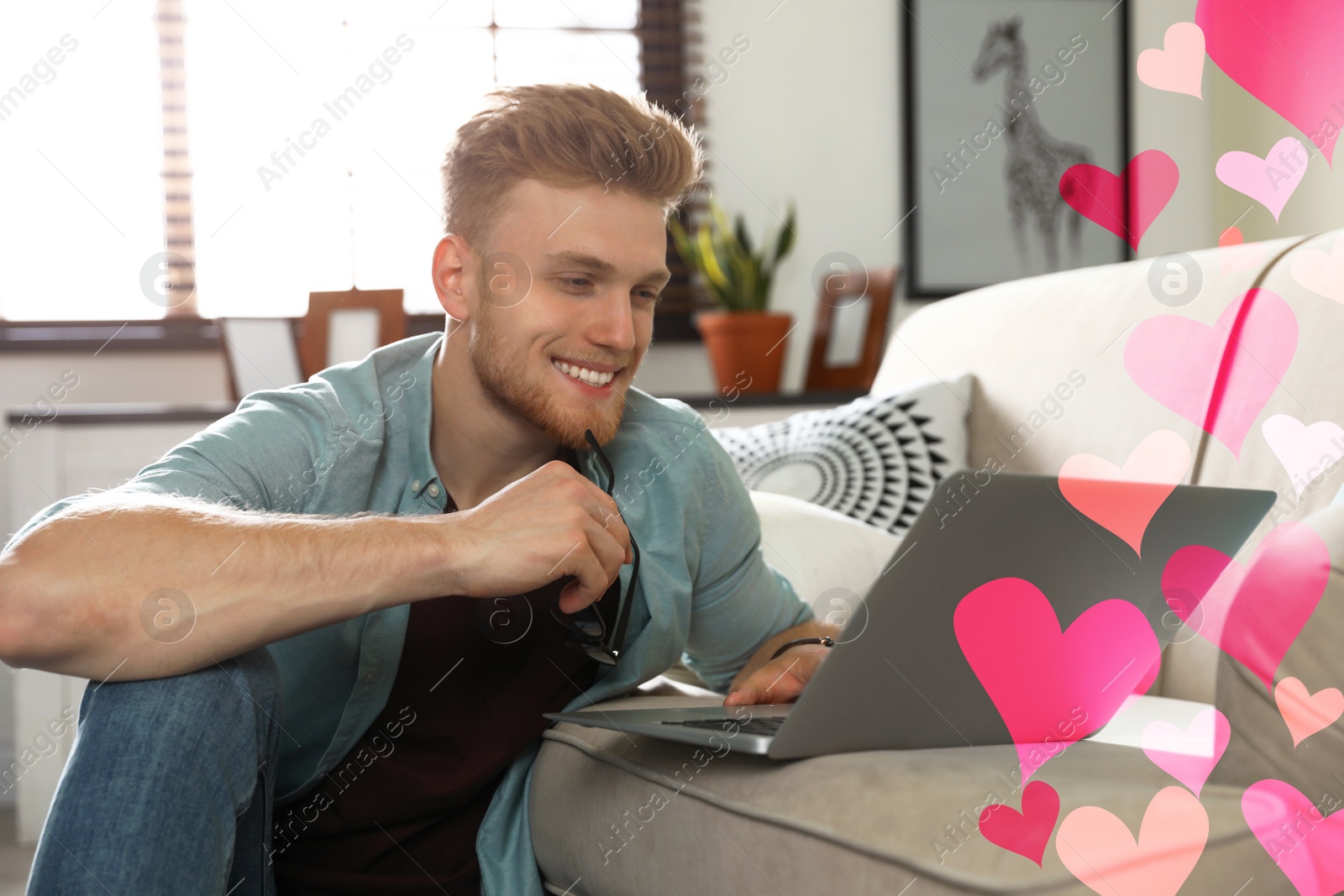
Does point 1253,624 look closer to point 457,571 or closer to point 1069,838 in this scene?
point 1069,838

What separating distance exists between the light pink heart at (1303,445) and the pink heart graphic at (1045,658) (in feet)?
1.22

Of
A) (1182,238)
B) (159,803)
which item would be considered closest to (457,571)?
(159,803)

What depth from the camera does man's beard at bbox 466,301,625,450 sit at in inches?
45.1

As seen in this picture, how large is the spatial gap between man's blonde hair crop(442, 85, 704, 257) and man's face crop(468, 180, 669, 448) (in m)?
0.02

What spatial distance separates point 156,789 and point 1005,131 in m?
2.62

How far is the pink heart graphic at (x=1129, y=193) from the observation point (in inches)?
112

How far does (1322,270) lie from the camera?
1.18 metres

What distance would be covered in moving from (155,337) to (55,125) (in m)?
0.47

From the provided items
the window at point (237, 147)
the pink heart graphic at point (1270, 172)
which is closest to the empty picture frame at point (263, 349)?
the window at point (237, 147)

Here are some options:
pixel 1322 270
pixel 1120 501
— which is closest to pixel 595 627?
pixel 1120 501

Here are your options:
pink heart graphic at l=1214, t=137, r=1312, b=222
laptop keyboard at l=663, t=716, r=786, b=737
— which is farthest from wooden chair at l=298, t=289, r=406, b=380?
pink heart graphic at l=1214, t=137, r=1312, b=222

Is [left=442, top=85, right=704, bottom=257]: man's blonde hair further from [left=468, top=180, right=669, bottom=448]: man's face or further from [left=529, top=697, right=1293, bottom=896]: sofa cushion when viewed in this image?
[left=529, top=697, right=1293, bottom=896]: sofa cushion

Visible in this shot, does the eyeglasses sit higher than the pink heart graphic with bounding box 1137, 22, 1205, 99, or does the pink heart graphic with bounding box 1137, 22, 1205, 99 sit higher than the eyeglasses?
the pink heart graphic with bounding box 1137, 22, 1205, 99

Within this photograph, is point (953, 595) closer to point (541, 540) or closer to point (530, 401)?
point (541, 540)
